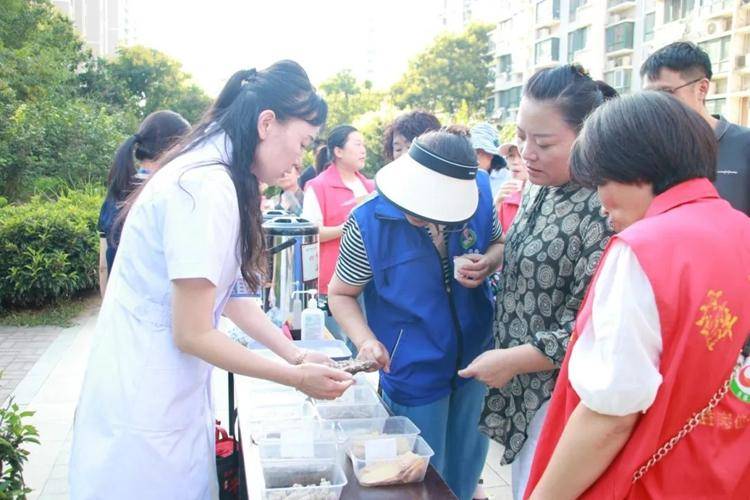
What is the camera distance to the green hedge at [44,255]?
6543 mm

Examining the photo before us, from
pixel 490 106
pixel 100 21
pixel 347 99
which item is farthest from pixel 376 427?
pixel 100 21

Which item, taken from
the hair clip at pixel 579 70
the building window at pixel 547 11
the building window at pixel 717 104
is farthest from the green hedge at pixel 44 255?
the building window at pixel 547 11

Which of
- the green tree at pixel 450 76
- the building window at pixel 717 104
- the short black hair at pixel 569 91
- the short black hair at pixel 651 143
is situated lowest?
the short black hair at pixel 651 143

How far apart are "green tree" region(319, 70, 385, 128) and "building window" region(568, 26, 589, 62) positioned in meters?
14.4

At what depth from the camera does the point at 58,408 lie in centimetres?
438

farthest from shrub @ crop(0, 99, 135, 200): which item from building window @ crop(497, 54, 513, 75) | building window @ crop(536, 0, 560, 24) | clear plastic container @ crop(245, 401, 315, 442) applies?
building window @ crop(497, 54, 513, 75)

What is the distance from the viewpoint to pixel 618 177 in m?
1.17

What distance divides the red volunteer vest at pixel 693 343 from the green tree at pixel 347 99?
42.7 metres

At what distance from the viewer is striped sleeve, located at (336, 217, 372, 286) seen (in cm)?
207

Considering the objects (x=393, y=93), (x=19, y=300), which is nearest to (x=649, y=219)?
(x=19, y=300)

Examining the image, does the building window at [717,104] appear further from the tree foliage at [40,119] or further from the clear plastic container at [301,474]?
the clear plastic container at [301,474]

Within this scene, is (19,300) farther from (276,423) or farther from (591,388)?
(591,388)

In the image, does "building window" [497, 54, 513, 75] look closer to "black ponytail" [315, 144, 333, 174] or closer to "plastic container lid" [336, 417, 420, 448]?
"black ponytail" [315, 144, 333, 174]

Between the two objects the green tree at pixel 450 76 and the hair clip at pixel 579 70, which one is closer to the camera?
the hair clip at pixel 579 70
